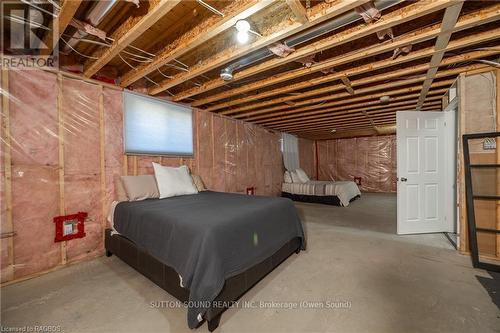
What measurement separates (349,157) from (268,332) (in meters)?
8.00

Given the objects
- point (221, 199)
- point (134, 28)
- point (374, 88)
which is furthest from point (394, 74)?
point (134, 28)

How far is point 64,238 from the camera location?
7.79 ft

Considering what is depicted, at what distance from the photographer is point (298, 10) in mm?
1468

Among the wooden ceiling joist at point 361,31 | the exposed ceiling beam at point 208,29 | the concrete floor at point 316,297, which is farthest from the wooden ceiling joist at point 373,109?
the exposed ceiling beam at point 208,29

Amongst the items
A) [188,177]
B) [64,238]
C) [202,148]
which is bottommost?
[64,238]

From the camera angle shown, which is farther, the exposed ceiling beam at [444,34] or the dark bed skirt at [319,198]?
the dark bed skirt at [319,198]

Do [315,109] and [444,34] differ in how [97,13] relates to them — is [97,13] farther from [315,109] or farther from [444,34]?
[315,109]

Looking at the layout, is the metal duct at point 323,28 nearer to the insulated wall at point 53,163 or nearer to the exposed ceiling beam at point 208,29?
the exposed ceiling beam at point 208,29

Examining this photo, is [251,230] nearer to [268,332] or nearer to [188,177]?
[268,332]

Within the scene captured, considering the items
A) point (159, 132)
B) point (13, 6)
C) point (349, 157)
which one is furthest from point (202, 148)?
point (349, 157)

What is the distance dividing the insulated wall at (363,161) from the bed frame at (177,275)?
666cm

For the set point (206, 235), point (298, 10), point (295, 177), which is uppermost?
point (298, 10)

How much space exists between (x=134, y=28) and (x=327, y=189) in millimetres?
5342

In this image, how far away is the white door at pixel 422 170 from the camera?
3299 mm
